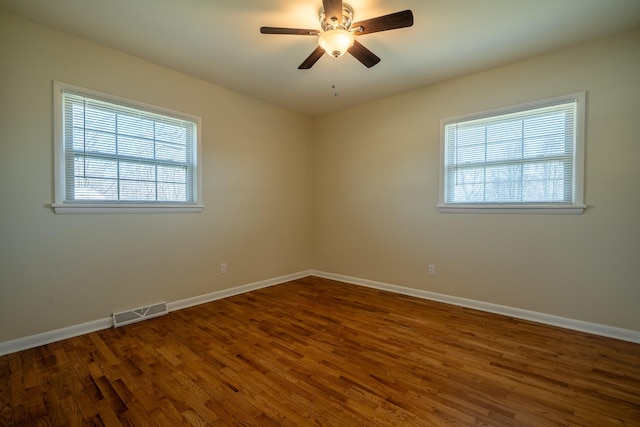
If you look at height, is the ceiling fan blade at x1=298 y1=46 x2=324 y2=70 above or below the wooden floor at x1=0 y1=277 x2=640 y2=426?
above

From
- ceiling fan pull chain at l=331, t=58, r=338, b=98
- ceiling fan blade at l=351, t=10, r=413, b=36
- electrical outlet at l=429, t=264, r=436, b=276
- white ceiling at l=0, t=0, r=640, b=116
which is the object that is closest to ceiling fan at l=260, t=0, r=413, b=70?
ceiling fan blade at l=351, t=10, r=413, b=36

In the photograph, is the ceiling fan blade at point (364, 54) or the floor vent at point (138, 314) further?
the floor vent at point (138, 314)

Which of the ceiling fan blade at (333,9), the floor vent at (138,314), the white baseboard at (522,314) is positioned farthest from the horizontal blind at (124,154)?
the white baseboard at (522,314)

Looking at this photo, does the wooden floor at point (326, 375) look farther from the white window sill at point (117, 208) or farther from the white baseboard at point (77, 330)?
the white window sill at point (117, 208)

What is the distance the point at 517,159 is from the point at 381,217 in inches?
69.0

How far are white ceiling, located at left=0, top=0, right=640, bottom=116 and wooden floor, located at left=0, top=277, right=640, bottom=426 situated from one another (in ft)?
8.98

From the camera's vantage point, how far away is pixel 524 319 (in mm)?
2953

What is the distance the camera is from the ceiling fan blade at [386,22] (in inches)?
74.7

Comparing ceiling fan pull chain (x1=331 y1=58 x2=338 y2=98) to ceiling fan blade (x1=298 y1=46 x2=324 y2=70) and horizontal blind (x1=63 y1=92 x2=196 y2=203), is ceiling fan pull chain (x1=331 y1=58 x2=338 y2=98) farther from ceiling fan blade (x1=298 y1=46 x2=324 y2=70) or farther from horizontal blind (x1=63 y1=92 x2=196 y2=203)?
horizontal blind (x1=63 y1=92 x2=196 y2=203)

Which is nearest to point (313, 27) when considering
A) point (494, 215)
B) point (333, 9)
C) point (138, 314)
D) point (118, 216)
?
point (333, 9)

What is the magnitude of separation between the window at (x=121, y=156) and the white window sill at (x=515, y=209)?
3117 millimetres

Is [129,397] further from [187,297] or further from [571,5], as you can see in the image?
[571,5]

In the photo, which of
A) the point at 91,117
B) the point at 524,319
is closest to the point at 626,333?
the point at 524,319

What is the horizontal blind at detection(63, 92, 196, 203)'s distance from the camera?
102 inches
